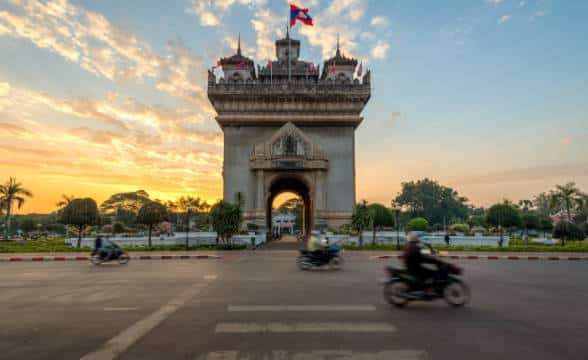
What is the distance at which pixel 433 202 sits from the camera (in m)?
95.1

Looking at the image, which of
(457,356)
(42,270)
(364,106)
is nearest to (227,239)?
(42,270)

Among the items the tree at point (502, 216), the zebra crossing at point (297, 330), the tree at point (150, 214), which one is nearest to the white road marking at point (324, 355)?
the zebra crossing at point (297, 330)

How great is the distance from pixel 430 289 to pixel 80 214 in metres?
28.8

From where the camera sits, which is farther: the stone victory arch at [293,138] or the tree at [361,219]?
the stone victory arch at [293,138]

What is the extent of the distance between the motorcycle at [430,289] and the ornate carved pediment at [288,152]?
98.1 ft

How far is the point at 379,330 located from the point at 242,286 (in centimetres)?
536

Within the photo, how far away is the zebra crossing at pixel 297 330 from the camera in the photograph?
16.9 feet

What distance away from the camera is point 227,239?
93.2 feet

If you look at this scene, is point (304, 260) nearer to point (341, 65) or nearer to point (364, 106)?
point (364, 106)

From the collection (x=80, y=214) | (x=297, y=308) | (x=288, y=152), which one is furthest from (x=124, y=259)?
(x=288, y=152)

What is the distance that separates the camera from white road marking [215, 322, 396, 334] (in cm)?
631

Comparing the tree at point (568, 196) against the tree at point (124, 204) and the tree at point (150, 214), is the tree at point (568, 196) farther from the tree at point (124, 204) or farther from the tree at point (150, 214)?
the tree at point (124, 204)

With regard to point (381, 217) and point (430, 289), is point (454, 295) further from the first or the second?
point (381, 217)

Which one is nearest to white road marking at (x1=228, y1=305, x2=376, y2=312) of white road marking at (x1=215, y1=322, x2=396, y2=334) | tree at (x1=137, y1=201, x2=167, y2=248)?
white road marking at (x1=215, y1=322, x2=396, y2=334)
